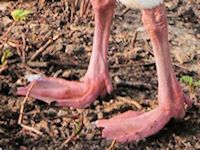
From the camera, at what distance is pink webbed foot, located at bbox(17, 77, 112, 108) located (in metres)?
2.68

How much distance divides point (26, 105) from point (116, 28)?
70cm

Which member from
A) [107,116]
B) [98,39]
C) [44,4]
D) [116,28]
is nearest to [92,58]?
[98,39]

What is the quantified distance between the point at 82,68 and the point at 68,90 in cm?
21

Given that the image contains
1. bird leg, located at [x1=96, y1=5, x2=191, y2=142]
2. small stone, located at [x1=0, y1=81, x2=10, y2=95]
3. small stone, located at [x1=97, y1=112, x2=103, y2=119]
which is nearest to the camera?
bird leg, located at [x1=96, y1=5, x2=191, y2=142]

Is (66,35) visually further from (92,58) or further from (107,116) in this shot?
(107,116)

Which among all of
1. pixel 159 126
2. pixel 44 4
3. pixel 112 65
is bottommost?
pixel 159 126

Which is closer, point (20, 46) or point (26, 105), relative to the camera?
point (26, 105)


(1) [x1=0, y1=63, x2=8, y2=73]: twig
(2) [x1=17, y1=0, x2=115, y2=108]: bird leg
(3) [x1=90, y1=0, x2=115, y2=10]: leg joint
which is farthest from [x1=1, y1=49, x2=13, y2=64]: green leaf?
(3) [x1=90, y1=0, x2=115, y2=10]: leg joint

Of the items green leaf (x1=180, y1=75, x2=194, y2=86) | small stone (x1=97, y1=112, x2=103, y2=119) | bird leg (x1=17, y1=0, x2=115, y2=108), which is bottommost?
small stone (x1=97, y1=112, x2=103, y2=119)

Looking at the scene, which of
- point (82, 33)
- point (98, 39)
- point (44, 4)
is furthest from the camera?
point (44, 4)

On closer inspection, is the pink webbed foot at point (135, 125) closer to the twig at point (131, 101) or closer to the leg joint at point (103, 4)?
the twig at point (131, 101)

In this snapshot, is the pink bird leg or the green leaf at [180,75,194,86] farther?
the green leaf at [180,75,194,86]

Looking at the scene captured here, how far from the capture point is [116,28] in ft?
10.5

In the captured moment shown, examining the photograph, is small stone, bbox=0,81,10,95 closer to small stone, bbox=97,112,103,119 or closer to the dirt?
the dirt
